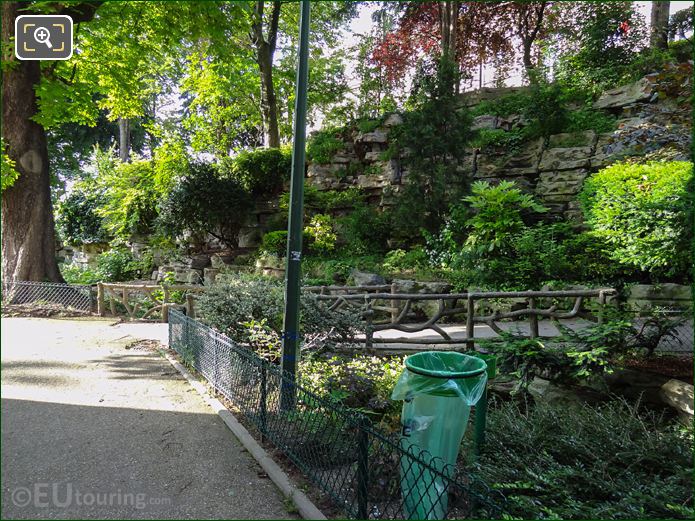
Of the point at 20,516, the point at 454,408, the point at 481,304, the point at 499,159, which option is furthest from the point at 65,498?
the point at 499,159

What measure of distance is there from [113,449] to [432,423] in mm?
2627

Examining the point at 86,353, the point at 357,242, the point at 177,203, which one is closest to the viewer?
the point at 86,353

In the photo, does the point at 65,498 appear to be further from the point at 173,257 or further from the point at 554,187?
the point at 173,257

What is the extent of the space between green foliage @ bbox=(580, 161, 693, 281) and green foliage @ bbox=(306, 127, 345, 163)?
27.3ft

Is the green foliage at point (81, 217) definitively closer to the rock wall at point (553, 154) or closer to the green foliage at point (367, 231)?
the rock wall at point (553, 154)

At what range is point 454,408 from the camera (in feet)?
8.73

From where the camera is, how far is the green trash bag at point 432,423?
259cm

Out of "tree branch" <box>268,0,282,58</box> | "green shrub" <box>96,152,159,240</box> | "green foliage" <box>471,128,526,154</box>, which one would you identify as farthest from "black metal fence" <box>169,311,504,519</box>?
"tree branch" <box>268,0,282,58</box>

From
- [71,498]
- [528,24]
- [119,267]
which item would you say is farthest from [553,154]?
[119,267]

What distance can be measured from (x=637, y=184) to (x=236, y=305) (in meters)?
7.85

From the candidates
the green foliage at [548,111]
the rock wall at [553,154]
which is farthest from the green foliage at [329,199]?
the green foliage at [548,111]

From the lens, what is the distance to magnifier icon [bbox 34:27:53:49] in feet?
6.04

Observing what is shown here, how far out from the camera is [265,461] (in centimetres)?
332

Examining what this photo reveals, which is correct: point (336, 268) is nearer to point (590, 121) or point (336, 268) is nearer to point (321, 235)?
point (321, 235)
